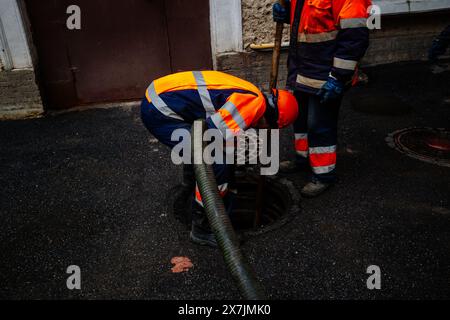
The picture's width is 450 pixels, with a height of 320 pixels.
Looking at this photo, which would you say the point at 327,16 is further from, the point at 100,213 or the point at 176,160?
the point at 100,213

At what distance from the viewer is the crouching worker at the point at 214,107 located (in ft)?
8.45

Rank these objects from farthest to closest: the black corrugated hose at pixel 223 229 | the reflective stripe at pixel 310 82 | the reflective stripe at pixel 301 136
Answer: the reflective stripe at pixel 301 136
the reflective stripe at pixel 310 82
the black corrugated hose at pixel 223 229

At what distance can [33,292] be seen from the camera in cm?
259

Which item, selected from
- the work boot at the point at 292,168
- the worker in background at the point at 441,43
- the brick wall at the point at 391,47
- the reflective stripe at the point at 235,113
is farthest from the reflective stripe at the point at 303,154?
the brick wall at the point at 391,47

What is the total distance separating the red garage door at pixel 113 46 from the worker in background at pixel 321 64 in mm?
2470

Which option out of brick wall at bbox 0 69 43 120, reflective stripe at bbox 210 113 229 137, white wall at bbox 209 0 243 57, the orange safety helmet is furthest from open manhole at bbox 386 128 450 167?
brick wall at bbox 0 69 43 120

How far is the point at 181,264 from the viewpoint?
277 cm

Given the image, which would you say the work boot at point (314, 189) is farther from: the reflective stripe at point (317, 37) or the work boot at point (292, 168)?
the reflective stripe at point (317, 37)

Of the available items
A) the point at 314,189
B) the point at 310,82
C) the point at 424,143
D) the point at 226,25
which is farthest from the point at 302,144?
the point at 226,25

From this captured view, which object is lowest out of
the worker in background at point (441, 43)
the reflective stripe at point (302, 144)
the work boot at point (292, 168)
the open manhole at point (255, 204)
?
the open manhole at point (255, 204)

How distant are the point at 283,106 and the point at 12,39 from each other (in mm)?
4419

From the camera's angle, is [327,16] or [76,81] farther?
[76,81]

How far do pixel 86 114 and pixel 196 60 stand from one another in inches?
74.6

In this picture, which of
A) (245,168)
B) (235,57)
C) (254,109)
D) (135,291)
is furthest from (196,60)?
(135,291)
